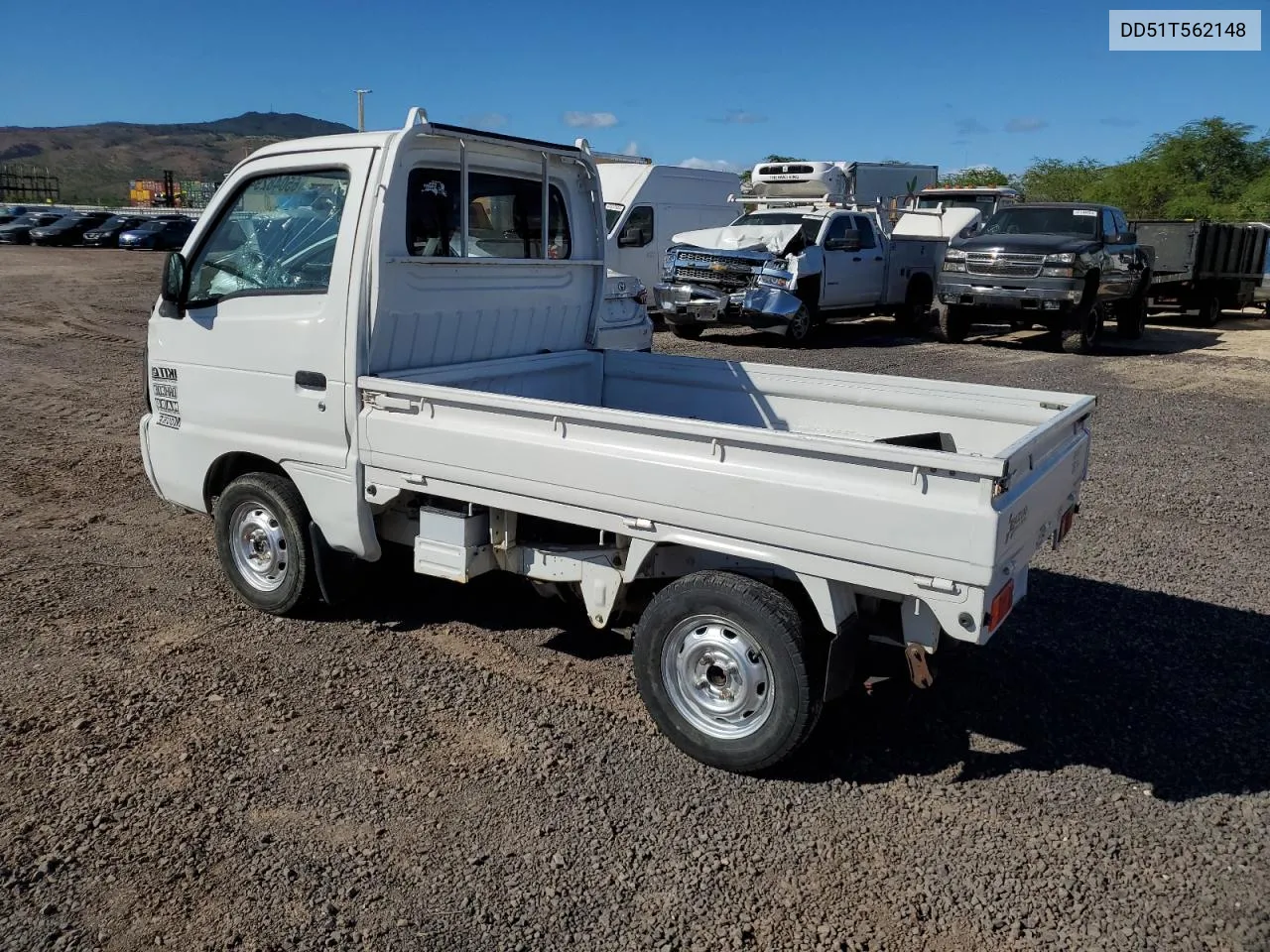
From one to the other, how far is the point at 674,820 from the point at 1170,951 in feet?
5.25

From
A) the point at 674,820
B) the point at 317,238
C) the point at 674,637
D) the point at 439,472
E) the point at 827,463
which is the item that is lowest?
the point at 674,820

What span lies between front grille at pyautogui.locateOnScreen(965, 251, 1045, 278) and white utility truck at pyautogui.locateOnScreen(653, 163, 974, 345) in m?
2.32

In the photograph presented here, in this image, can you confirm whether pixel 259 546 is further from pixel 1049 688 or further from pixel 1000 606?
pixel 1049 688

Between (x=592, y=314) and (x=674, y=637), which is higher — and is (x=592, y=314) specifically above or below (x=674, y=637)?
above

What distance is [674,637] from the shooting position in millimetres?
4117

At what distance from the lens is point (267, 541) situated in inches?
213

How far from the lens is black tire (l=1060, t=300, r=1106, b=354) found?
54.1 ft

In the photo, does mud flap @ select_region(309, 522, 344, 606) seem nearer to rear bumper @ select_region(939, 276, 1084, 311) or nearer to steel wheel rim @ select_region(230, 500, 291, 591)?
steel wheel rim @ select_region(230, 500, 291, 591)

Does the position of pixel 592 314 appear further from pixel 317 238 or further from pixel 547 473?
pixel 547 473

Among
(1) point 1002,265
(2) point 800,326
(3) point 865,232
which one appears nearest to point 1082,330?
(1) point 1002,265

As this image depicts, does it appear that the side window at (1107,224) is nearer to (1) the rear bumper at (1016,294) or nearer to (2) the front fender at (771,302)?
(1) the rear bumper at (1016,294)

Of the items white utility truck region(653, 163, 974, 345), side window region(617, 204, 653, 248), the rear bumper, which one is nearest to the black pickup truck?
the rear bumper

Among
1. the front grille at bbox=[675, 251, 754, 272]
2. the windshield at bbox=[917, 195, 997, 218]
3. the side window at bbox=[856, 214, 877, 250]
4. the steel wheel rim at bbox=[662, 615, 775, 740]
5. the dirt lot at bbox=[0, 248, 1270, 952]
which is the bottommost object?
the dirt lot at bbox=[0, 248, 1270, 952]

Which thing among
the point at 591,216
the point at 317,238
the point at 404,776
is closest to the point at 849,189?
the point at 591,216
